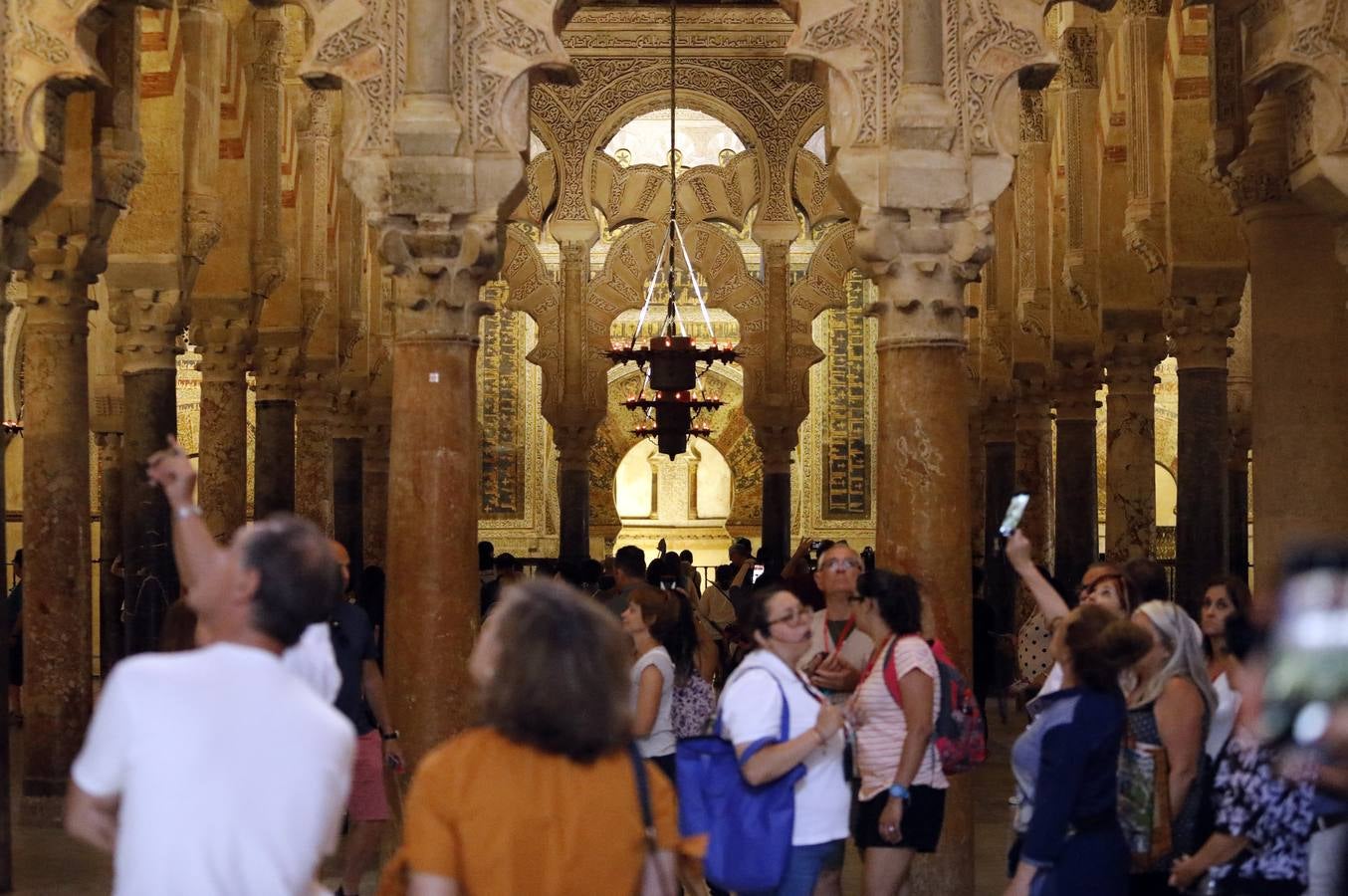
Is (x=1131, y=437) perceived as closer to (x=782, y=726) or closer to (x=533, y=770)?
(x=782, y=726)

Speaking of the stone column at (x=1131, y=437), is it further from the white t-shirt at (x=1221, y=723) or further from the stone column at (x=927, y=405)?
the white t-shirt at (x=1221, y=723)

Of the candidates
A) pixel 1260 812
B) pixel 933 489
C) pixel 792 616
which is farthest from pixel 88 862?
pixel 1260 812

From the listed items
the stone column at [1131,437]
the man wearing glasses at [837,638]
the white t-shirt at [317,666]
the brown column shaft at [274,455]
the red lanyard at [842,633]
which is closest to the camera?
the white t-shirt at [317,666]

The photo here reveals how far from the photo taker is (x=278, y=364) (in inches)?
587

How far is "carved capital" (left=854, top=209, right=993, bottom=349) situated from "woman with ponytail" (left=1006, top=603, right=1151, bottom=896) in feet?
10.1

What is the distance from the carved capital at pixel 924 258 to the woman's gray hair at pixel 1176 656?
2652 millimetres

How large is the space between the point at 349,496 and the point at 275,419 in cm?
348

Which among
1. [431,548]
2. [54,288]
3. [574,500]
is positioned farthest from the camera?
[574,500]

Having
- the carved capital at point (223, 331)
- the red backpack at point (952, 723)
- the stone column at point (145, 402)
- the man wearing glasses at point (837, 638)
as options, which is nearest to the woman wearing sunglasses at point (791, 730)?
the red backpack at point (952, 723)

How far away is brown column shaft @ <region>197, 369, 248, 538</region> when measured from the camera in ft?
43.4

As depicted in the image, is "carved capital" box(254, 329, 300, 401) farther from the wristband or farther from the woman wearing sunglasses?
the wristband

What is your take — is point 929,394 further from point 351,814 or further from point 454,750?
point 454,750

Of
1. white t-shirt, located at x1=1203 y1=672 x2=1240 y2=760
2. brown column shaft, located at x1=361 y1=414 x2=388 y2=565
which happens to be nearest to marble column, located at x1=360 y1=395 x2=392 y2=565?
brown column shaft, located at x1=361 y1=414 x2=388 y2=565

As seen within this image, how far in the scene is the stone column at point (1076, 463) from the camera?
15367mm
